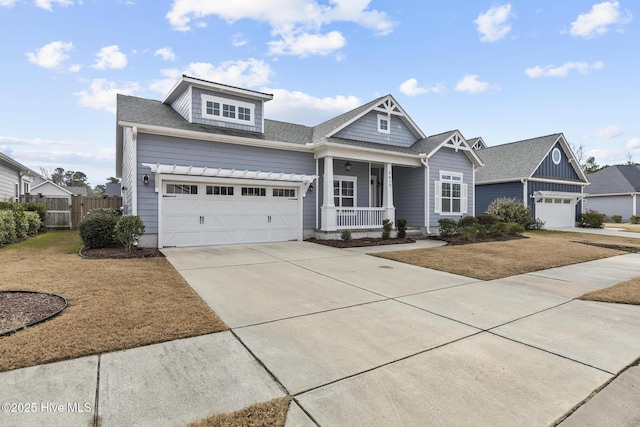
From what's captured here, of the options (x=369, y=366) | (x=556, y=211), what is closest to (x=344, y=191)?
(x=369, y=366)

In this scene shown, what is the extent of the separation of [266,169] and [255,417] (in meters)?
10.6

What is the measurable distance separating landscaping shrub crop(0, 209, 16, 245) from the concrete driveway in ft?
25.3

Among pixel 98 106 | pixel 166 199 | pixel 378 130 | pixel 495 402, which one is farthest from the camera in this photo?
pixel 98 106

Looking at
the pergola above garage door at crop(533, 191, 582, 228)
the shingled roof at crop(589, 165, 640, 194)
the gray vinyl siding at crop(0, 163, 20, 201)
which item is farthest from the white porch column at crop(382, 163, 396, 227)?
the shingled roof at crop(589, 165, 640, 194)

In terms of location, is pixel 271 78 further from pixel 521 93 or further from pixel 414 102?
pixel 521 93

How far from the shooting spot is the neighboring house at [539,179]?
21.1 m

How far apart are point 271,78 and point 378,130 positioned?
6.36 m

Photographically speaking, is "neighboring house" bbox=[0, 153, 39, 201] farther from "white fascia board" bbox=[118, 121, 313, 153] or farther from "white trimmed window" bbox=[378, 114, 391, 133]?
"white trimmed window" bbox=[378, 114, 391, 133]

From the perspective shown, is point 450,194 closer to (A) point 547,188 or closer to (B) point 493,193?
(B) point 493,193

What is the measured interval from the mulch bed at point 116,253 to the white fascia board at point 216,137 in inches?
144

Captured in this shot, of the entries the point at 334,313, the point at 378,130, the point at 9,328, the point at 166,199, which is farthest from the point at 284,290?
the point at 378,130

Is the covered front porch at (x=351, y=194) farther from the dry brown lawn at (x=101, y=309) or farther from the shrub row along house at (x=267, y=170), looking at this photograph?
the dry brown lawn at (x=101, y=309)

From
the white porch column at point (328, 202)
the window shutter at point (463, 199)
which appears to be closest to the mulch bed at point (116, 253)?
the white porch column at point (328, 202)

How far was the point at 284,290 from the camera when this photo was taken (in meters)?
5.66
